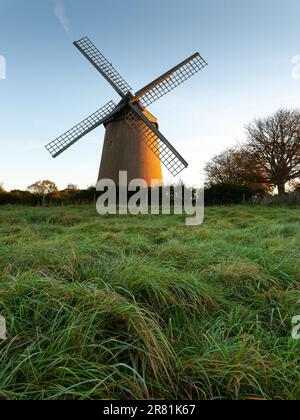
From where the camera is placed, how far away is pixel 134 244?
4.34 meters

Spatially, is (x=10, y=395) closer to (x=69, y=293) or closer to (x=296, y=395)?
(x=69, y=293)

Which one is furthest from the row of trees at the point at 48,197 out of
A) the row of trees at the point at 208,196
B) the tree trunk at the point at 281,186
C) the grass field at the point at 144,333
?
the grass field at the point at 144,333

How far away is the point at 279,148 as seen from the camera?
2245cm

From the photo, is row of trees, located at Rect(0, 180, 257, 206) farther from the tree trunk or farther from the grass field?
the grass field

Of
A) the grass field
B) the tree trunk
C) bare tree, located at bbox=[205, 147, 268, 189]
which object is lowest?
the grass field

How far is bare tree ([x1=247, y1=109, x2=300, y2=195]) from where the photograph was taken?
73.0 ft

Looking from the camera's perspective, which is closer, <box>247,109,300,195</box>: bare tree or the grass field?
the grass field

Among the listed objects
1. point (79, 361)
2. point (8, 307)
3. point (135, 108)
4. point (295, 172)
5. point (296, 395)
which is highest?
point (135, 108)

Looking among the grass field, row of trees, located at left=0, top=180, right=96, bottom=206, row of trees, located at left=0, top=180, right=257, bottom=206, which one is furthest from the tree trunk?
the grass field

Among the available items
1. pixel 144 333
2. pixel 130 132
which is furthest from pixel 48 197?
pixel 144 333

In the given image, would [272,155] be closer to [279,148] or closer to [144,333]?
[279,148]

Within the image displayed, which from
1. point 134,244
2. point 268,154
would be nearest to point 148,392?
point 134,244

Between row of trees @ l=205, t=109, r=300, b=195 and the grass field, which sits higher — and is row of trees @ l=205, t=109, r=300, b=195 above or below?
above

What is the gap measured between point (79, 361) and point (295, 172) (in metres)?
23.4
